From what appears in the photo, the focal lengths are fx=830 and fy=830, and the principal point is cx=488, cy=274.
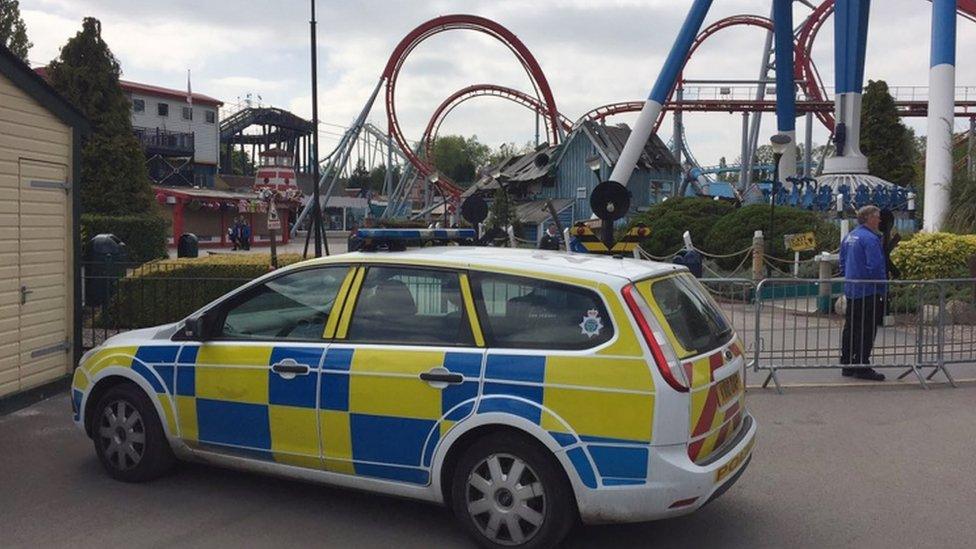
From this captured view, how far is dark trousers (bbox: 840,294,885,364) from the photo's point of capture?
8.42m

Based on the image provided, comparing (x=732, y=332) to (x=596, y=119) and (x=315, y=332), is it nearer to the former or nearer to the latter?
(x=315, y=332)

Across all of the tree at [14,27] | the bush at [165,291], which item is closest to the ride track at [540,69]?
the tree at [14,27]

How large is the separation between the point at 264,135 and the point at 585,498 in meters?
78.4

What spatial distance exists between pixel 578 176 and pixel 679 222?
63.5 ft

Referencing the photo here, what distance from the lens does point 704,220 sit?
907 inches

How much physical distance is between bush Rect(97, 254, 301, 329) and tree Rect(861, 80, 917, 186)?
117 feet

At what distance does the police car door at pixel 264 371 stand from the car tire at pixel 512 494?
0.98 meters

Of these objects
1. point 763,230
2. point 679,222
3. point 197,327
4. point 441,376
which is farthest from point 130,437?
point 679,222

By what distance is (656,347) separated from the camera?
397cm

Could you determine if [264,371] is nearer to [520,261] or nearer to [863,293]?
[520,261]

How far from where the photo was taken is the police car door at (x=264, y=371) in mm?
4691

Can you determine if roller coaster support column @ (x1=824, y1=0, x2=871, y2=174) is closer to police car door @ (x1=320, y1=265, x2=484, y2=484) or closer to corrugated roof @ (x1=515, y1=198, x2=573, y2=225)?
corrugated roof @ (x1=515, y1=198, x2=573, y2=225)

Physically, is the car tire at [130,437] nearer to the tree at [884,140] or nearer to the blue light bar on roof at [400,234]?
the blue light bar on roof at [400,234]

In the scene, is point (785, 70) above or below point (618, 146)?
above
